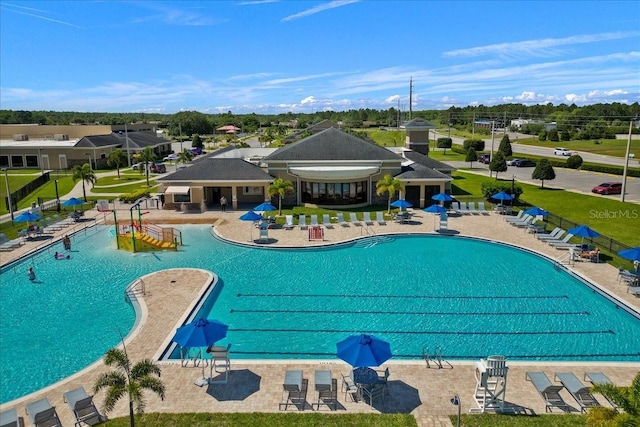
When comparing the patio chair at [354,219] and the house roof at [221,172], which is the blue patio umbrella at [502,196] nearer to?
the patio chair at [354,219]

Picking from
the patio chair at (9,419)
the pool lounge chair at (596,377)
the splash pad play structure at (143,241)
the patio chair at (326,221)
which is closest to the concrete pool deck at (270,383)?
the pool lounge chair at (596,377)

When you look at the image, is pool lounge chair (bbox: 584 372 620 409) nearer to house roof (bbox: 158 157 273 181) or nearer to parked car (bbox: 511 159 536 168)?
house roof (bbox: 158 157 273 181)

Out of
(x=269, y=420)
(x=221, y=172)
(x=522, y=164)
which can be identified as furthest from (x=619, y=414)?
(x=522, y=164)

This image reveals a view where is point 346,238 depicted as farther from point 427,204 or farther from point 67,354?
point 67,354

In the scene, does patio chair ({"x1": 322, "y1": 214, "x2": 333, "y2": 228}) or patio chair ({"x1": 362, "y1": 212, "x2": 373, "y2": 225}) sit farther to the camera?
patio chair ({"x1": 362, "y1": 212, "x2": 373, "y2": 225})

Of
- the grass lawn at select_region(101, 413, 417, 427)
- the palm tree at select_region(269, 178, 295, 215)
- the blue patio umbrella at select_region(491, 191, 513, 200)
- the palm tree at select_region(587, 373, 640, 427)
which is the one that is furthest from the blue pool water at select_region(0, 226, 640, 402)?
the palm tree at select_region(269, 178, 295, 215)
